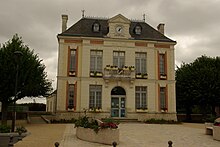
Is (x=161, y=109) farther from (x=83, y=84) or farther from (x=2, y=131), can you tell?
(x=2, y=131)

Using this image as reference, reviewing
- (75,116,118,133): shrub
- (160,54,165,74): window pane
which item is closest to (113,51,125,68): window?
(160,54,165,74): window pane

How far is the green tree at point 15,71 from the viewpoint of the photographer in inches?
756

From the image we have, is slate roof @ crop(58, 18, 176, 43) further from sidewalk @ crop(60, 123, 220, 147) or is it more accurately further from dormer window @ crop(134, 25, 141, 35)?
sidewalk @ crop(60, 123, 220, 147)

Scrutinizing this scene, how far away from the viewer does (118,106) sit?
2594 cm

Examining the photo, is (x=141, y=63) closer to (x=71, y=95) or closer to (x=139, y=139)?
(x=71, y=95)

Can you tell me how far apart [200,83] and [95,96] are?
38.4 ft

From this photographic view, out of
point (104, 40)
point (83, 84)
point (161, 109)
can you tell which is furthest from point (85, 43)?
point (161, 109)

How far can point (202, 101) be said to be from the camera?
2930 centimetres

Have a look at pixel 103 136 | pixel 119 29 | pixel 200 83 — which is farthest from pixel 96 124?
pixel 200 83

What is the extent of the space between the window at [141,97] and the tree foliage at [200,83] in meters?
6.26

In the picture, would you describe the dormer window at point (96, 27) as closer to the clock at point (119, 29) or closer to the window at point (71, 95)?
the clock at point (119, 29)

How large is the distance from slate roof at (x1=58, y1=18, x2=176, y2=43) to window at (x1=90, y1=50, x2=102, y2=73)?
5.87 feet

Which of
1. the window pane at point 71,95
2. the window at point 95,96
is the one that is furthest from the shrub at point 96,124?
the window pane at point 71,95

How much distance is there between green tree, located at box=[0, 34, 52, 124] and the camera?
63.0 feet
